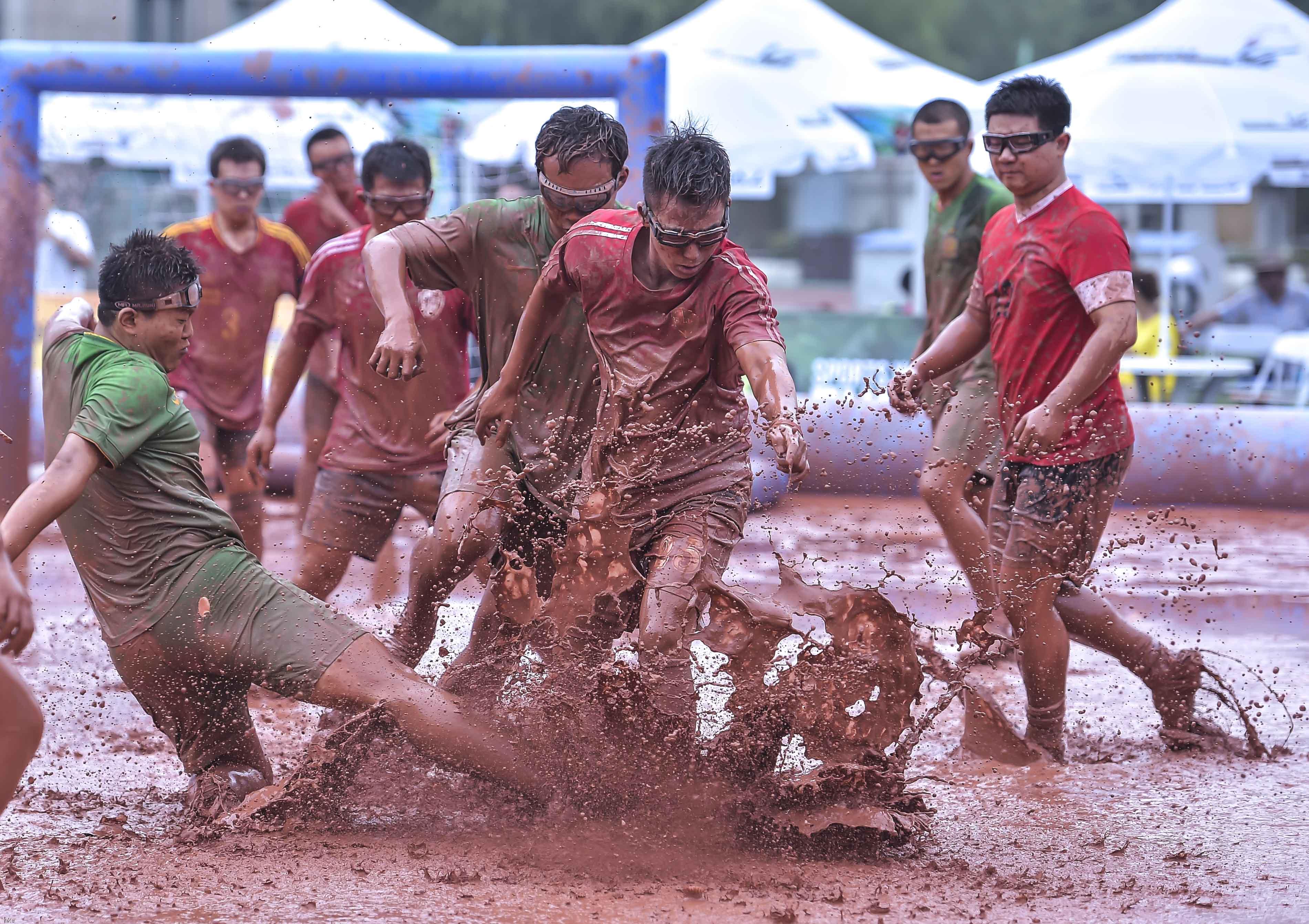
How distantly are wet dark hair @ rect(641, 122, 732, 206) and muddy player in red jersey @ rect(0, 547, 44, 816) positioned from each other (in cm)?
186

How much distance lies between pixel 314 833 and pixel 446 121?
42.7ft

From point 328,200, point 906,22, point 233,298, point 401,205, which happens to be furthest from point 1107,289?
point 906,22

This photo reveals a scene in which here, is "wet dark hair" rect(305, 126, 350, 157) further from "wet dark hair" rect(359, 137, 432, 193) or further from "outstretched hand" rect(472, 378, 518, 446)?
"outstretched hand" rect(472, 378, 518, 446)

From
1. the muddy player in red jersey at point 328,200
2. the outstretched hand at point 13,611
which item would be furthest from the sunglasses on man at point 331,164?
the outstretched hand at point 13,611

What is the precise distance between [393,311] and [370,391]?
1.41 metres

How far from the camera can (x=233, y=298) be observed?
7.16 metres

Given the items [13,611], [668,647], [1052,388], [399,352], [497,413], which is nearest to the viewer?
[13,611]

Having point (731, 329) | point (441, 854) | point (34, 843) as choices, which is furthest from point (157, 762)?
point (731, 329)

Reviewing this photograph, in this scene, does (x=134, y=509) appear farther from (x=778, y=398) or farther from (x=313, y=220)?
(x=313, y=220)

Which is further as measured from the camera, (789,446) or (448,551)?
(448,551)

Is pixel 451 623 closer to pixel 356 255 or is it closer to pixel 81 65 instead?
pixel 356 255

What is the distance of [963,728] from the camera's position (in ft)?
17.1

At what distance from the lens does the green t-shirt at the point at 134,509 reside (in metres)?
3.99

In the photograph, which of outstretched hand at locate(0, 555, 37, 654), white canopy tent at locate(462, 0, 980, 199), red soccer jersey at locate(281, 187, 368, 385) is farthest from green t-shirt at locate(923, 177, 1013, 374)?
white canopy tent at locate(462, 0, 980, 199)
